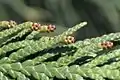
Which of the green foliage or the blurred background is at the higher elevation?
the blurred background

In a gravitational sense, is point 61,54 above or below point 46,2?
below

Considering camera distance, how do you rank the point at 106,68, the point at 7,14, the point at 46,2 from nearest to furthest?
the point at 106,68, the point at 7,14, the point at 46,2

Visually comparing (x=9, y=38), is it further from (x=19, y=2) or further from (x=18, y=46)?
(x=19, y=2)

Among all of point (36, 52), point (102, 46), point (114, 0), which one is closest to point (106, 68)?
point (102, 46)

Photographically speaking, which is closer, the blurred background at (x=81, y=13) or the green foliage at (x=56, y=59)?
the green foliage at (x=56, y=59)

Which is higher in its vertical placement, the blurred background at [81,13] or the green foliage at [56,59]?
the blurred background at [81,13]

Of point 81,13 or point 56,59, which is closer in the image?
point 56,59

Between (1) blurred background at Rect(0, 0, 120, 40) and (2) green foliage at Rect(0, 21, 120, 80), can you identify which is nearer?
(2) green foliage at Rect(0, 21, 120, 80)

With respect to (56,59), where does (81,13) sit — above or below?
above
